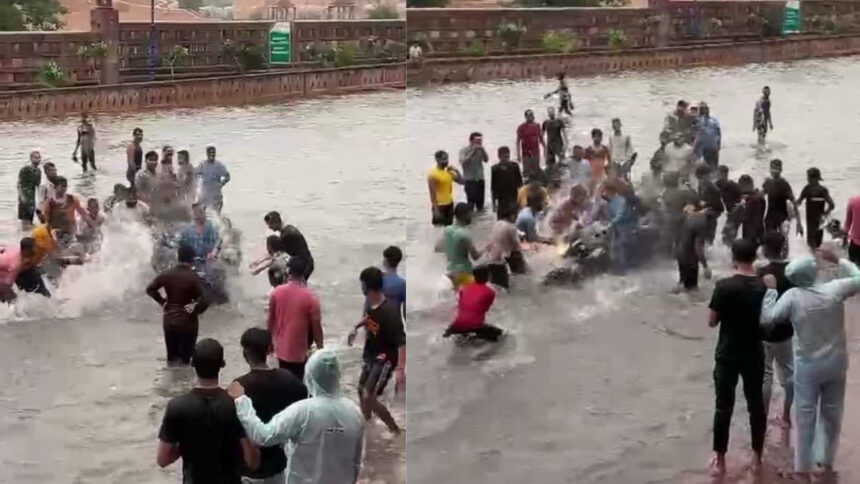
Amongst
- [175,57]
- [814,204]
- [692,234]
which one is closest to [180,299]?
[692,234]

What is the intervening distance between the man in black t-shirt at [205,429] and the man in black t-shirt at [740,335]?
1.83 metres

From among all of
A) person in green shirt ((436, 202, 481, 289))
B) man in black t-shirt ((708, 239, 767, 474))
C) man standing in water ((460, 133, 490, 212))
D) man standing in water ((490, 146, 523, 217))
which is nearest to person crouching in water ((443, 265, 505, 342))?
person in green shirt ((436, 202, 481, 289))

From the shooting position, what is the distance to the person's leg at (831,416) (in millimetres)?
4160

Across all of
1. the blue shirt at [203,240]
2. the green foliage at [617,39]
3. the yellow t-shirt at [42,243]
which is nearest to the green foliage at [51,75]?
the green foliage at [617,39]

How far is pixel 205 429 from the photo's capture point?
3.00 m

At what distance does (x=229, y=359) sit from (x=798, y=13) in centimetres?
1041

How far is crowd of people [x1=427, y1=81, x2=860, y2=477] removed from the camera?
4055mm

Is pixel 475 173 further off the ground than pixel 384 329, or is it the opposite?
pixel 475 173

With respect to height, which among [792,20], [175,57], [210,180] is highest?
[792,20]

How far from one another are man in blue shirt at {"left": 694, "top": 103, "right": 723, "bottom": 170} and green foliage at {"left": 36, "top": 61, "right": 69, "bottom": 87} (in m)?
8.07

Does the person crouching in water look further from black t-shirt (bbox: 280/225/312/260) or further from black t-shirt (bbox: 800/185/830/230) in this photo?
black t-shirt (bbox: 800/185/830/230)

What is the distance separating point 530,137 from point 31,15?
316 inches

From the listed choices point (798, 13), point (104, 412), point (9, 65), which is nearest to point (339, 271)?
point (104, 412)

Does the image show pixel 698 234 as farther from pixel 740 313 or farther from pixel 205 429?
pixel 205 429
